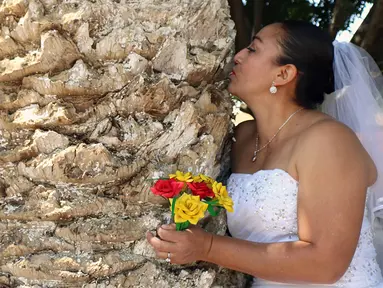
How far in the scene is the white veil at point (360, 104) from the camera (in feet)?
8.97

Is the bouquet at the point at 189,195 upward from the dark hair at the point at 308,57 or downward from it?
downward

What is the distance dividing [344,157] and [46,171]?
120 centimetres

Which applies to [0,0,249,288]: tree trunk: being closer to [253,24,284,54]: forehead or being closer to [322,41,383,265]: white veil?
[253,24,284,54]: forehead

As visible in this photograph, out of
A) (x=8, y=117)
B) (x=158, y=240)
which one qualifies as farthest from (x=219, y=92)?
(x=8, y=117)

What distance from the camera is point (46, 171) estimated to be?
2080mm

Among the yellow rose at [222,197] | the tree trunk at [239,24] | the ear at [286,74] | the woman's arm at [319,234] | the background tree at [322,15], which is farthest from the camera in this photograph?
the tree trunk at [239,24]

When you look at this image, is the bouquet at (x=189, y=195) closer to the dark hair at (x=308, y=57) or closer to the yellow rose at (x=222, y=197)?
the yellow rose at (x=222, y=197)

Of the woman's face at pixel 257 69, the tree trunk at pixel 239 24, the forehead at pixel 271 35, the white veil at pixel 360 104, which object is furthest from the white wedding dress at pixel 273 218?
the tree trunk at pixel 239 24

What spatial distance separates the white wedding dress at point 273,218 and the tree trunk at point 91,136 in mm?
347

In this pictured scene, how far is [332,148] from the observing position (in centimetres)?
231

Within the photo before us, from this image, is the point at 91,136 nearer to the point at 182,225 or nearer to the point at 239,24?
the point at 182,225

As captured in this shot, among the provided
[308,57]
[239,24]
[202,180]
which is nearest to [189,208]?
[202,180]

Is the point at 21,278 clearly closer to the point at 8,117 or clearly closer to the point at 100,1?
the point at 8,117

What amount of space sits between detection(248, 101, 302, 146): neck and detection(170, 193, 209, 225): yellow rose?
86cm
